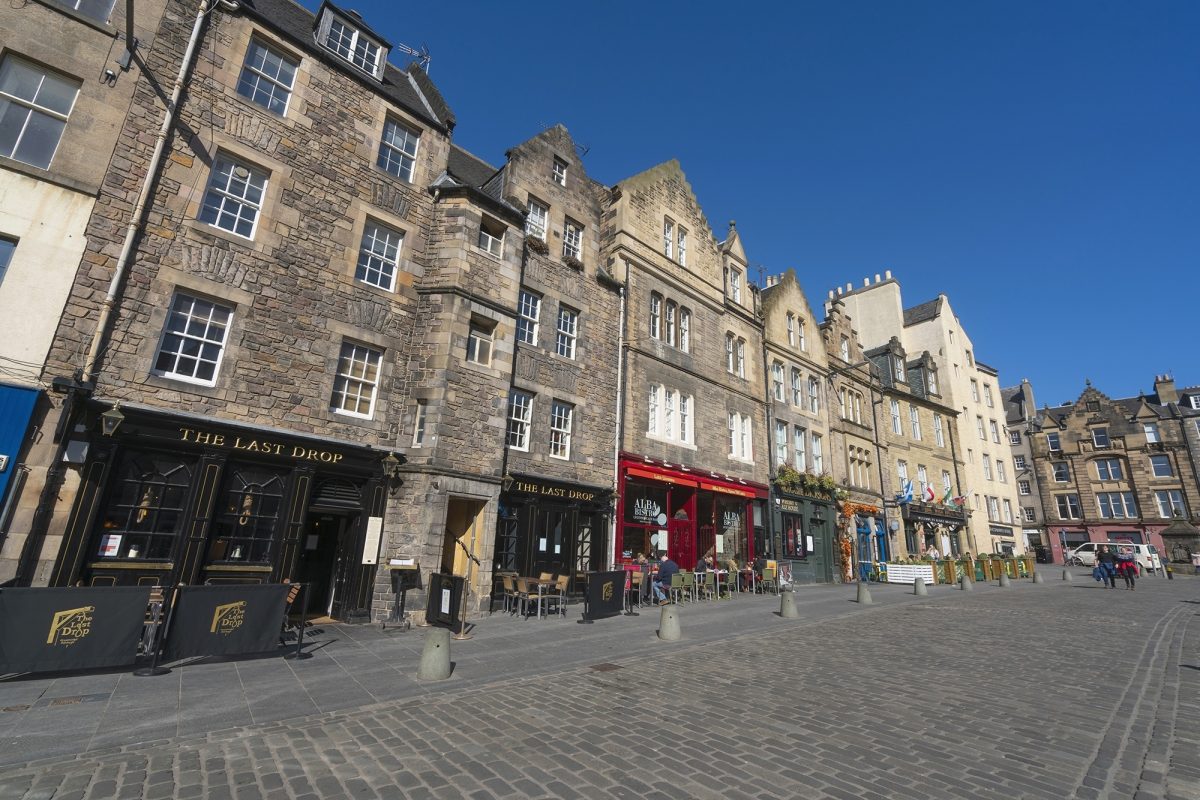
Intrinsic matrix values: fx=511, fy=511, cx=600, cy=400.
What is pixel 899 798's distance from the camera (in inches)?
154

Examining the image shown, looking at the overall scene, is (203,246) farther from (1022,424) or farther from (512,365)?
(1022,424)

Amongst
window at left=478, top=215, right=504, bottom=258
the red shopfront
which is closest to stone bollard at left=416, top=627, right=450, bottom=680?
the red shopfront

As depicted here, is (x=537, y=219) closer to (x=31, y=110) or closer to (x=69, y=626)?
(x=31, y=110)

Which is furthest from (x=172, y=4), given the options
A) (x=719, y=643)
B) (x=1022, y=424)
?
(x=1022, y=424)

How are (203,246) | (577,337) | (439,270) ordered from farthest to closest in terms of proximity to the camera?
(577,337)
(439,270)
(203,246)

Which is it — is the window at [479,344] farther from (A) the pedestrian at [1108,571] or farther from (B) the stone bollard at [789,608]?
(A) the pedestrian at [1108,571]

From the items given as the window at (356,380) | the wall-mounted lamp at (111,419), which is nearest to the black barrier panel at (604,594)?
the window at (356,380)

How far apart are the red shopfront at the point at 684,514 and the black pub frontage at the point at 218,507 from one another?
7954mm

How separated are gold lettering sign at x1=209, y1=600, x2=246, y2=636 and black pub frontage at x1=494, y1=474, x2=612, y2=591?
255 inches

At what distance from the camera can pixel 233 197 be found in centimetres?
1105

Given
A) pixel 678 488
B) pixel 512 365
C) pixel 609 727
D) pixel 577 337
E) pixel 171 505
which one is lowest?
pixel 609 727

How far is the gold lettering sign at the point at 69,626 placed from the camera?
6469mm

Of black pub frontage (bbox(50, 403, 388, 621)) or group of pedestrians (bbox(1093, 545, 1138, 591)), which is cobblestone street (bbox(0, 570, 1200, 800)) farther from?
group of pedestrians (bbox(1093, 545, 1138, 591))

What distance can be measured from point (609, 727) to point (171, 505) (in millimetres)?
9259
